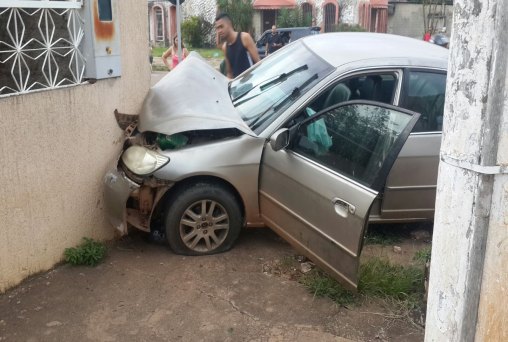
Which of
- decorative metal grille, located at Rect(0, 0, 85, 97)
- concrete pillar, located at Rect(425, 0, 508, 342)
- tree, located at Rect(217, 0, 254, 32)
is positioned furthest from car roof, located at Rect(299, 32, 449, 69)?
tree, located at Rect(217, 0, 254, 32)

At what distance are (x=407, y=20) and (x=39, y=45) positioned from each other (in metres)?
34.1

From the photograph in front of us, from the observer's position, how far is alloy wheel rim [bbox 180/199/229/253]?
4.21 metres

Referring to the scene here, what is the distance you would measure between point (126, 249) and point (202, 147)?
112cm

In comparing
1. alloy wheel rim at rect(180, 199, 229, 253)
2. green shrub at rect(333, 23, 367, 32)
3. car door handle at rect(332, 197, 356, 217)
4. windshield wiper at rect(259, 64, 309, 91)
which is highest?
green shrub at rect(333, 23, 367, 32)

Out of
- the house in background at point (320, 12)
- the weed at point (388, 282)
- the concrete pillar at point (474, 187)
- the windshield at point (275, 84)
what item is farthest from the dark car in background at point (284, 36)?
the concrete pillar at point (474, 187)

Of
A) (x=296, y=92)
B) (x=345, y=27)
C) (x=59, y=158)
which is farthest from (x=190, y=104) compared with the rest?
(x=345, y=27)

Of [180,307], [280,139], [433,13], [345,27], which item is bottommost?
[180,307]

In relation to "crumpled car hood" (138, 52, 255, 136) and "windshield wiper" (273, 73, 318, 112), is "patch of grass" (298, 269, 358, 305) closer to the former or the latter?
"crumpled car hood" (138, 52, 255, 136)

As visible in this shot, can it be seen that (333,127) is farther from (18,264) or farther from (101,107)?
(18,264)

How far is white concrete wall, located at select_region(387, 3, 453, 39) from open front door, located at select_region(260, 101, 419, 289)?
32939mm

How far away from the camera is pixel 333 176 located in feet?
11.7

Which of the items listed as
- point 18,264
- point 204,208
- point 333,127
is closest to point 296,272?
point 204,208

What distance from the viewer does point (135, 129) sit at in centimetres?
468

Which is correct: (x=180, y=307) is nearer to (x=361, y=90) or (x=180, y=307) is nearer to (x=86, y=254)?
(x=86, y=254)
